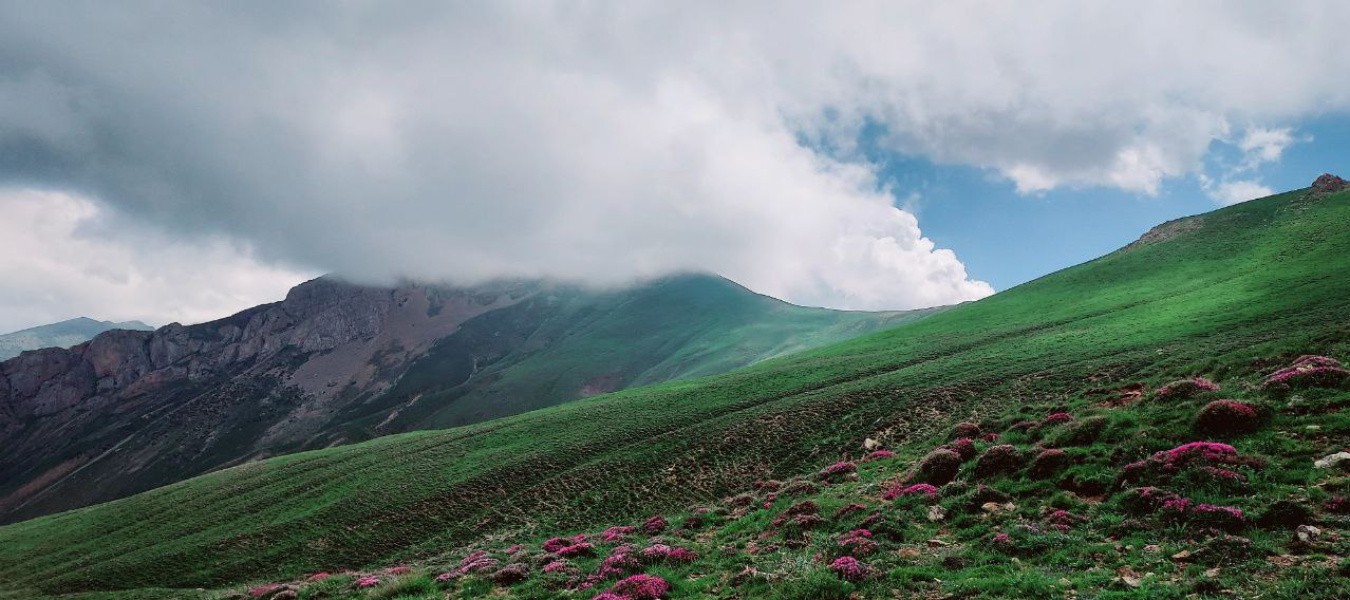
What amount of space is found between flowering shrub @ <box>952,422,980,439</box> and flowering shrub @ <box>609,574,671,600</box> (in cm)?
2154

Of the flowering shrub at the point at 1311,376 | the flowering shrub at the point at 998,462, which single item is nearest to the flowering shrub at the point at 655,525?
the flowering shrub at the point at 998,462

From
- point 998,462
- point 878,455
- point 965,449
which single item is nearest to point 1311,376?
point 998,462

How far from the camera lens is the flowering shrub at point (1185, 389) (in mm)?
25328

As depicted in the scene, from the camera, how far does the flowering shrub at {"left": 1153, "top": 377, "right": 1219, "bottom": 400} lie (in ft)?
83.1

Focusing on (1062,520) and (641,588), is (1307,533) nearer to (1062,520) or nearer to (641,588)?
(1062,520)

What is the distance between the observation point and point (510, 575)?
2331 cm

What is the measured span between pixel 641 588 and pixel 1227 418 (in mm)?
22832

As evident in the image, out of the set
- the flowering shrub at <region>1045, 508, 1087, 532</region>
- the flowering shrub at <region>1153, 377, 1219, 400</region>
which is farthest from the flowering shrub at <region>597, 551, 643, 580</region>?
the flowering shrub at <region>1153, 377, 1219, 400</region>

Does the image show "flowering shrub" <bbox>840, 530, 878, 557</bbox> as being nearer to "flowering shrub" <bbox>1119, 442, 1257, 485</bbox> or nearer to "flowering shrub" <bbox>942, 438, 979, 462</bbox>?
"flowering shrub" <bbox>1119, 442, 1257, 485</bbox>

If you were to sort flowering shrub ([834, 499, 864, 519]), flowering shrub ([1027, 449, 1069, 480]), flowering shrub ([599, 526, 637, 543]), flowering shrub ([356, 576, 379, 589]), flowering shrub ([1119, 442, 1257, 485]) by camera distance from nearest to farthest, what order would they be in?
flowering shrub ([1119, 442, 1257, 485]), flowering shrub ([1027, 449, 1069, 480]), flowering shrub ([834, 499, 864, 519]), flowering shrub ([356, 576, 379, 589]), flowering shrub ([599, 526, 637, 543])

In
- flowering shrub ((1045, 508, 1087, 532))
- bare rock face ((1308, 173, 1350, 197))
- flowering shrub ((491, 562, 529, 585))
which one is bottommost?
flowering shrub ((491, 562, 529, 585))

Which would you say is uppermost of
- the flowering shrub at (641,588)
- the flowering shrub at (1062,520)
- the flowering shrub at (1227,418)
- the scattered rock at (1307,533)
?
the flowering shrub at (1227,418)

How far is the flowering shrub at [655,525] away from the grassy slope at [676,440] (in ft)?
26.7

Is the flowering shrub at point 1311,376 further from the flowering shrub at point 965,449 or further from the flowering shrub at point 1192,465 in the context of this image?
the flowering shrub at point 965,449
